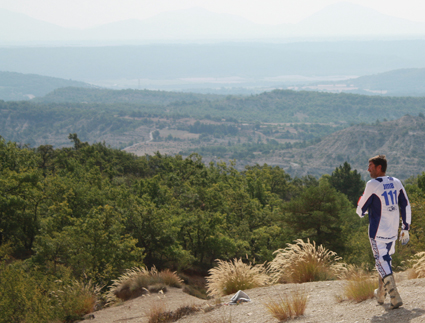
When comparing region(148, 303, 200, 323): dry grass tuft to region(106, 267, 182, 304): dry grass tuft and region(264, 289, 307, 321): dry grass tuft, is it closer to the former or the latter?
region(264, 289, 307, 321): dry grass tuft

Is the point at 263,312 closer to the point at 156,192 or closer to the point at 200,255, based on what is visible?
the point at 200,255

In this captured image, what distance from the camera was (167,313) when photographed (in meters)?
11.7

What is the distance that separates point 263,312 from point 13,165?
39.4 metres

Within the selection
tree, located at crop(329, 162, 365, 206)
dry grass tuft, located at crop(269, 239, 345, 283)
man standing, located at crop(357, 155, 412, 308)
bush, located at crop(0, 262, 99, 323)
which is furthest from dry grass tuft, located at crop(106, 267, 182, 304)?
tree, located at crop(329, 162, 365, 206)

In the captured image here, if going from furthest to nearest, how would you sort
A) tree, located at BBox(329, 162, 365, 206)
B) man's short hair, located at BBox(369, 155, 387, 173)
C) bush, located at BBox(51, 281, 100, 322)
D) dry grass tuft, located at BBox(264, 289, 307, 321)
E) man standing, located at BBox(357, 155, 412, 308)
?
1. tree, located at BBox(329, 162, 365, 206)
2. bush, located at BBox(51, 281, 100, 322)
3. dry grass tuft, located at BBox(264, 289, 307, 321)
4. man's short hair, located at BBox(369, 155, 387, 173)
5. man standing, located at BBox(357, 155, 412, 308)

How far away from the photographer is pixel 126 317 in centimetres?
1324

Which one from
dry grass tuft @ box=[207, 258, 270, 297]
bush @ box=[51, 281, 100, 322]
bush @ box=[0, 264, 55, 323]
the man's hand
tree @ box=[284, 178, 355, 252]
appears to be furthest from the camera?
tree @ box=[284, 178, 355, 252]

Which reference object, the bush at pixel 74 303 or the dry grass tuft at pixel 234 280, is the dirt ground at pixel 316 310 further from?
the bush at pixel 74 303

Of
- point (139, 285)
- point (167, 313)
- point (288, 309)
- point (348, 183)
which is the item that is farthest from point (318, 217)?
point (348, 183)

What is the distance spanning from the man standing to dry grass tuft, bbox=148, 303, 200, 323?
5249 mm

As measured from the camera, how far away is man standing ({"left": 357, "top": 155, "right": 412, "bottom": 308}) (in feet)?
28.0

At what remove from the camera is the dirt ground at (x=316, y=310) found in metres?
8.41

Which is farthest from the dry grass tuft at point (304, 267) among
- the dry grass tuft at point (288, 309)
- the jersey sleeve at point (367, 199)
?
the jersey sleeve at point (367, 199)

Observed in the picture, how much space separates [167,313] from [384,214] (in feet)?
20.9
